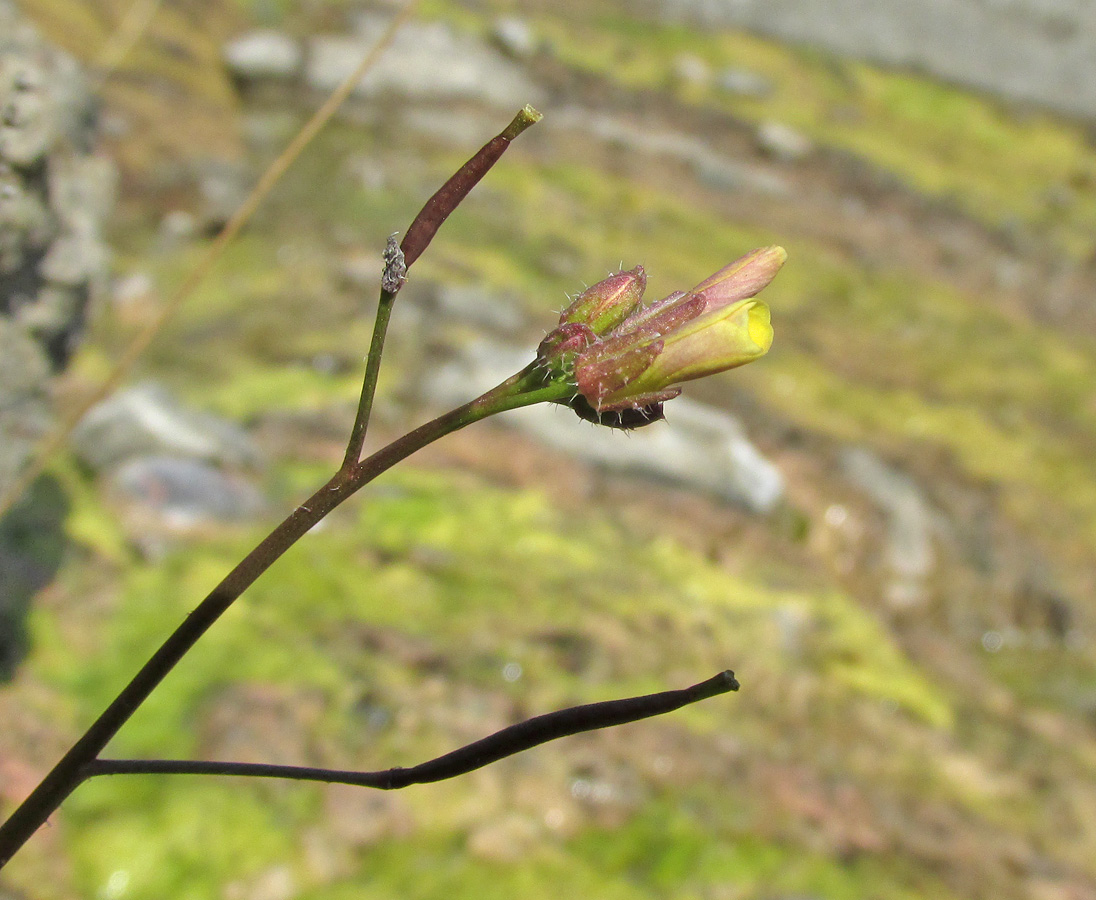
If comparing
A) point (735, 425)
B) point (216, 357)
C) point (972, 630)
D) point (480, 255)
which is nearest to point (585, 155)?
point (480, 255)

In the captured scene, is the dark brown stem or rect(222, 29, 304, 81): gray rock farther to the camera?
rect(222, 29, 304, 81): gray rock

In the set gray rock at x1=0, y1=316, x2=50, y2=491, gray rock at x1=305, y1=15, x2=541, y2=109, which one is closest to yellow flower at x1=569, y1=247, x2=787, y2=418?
gray rock at x1=0, y1=316, x2=50, y2=491

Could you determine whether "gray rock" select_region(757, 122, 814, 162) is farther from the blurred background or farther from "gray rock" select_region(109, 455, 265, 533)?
"gray rock" select_region(109, 455, 265, 533)

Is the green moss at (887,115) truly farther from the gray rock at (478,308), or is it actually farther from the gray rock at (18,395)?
the gray rock at (18,395)

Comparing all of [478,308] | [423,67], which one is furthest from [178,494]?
[423,67]

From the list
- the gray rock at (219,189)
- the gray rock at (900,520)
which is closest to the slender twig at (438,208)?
the gray rock at (900,520)
